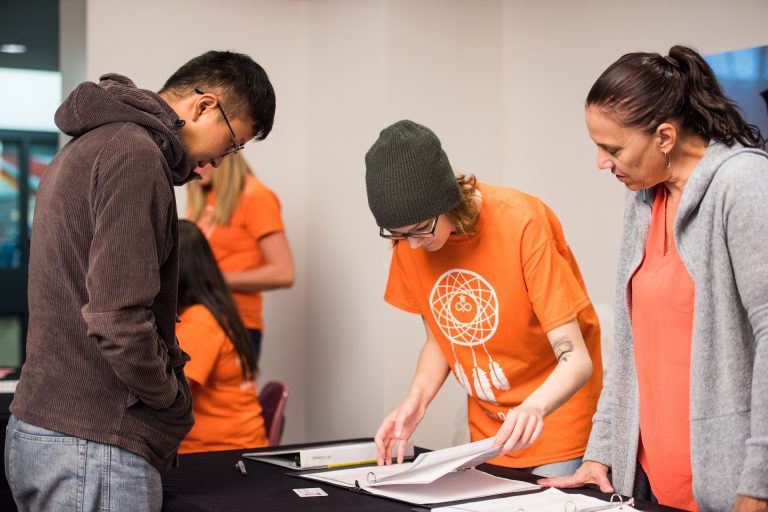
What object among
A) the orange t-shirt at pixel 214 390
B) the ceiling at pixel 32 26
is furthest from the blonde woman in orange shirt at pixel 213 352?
the ceiling at pixel 32 26

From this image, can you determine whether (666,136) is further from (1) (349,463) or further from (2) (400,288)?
(1) (349,463)

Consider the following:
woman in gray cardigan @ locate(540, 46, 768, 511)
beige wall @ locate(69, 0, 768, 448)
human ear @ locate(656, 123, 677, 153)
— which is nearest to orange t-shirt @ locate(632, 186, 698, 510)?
woman in gray cardigan @ locate(540, 46, 768, 511)

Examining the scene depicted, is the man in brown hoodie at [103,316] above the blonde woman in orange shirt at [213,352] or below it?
above

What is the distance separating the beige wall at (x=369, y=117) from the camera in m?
3.63

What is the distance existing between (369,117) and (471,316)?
2000mm

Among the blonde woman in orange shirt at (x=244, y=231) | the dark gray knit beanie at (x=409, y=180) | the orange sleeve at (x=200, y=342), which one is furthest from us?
the blonde woman in orange shirt at (x=244, y=231)

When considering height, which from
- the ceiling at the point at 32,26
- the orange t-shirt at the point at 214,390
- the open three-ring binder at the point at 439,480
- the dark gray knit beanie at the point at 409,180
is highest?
the ceiling at the point at 32,26

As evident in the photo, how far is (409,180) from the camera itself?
1779mm

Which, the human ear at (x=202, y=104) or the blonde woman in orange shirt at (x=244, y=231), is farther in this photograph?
the blonde woman in orange shirt at (x=244, y=231)

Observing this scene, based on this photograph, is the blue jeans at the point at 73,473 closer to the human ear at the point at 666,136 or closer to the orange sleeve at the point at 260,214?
the human ear at the point at 666,136

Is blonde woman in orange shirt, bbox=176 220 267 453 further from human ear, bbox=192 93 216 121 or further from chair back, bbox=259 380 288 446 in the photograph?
human ear, bbox=192 93 216 121

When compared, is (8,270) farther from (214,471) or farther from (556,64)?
(214,471)

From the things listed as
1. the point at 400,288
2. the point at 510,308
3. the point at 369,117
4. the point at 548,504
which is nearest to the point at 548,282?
the point at 510,308

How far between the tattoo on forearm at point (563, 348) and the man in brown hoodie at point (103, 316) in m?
0.73
